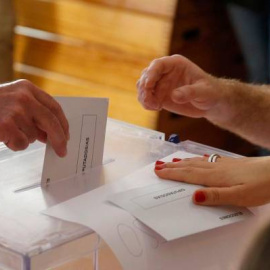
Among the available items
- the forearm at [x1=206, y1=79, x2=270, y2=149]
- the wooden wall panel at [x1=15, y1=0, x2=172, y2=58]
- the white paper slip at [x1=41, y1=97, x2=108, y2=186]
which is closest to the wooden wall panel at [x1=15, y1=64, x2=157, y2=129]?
the wooden wall panel at [x1=15, y1=0, x2=172, y2=58]

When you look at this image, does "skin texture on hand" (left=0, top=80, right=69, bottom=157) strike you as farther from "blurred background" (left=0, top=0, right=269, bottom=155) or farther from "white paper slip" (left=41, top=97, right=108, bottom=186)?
"blurred background" (left=0, top=0, right=269, bottom=155)

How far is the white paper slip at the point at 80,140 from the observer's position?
2.96ft

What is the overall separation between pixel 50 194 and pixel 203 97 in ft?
1.45

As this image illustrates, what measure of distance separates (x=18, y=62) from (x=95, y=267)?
2096 millimetres

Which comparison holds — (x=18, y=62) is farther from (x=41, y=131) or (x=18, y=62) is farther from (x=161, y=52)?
(x=41, y=131)

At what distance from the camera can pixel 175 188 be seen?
892 mm

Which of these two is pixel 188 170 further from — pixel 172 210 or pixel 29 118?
pixel 29 118

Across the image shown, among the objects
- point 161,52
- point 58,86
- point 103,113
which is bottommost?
point 58,86

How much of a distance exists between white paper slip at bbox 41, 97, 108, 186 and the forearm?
1.31 ft

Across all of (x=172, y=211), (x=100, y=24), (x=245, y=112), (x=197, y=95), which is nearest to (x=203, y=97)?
(x=197, y=95)

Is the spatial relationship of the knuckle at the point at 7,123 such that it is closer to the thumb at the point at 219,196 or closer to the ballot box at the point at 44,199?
the ballot box at the point at 44,199

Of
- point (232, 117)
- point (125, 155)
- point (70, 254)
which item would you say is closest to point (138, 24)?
point (232, 117)

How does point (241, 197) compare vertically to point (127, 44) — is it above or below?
above

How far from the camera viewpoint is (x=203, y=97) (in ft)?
3.93
